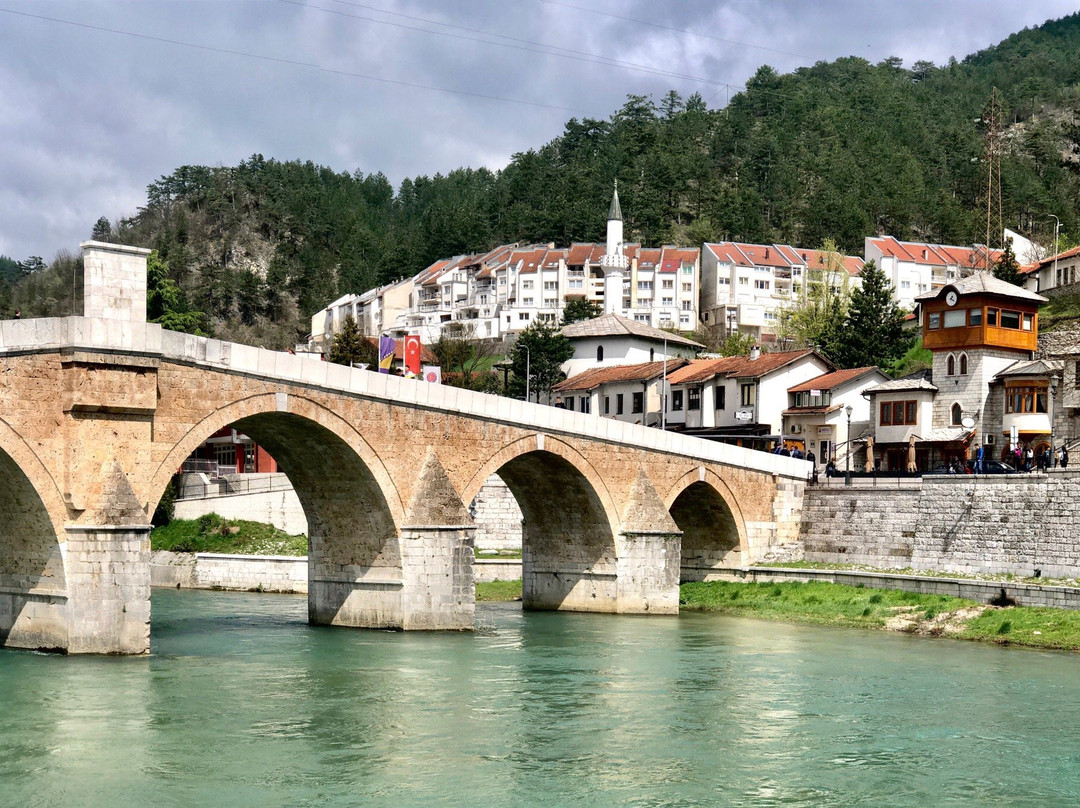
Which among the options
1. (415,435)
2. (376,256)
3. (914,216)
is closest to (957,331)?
(415,435)

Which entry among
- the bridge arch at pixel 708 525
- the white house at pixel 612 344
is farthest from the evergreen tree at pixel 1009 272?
the bridge arch at pixel 708 525

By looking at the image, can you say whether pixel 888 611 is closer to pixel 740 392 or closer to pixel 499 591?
pixel 499 591

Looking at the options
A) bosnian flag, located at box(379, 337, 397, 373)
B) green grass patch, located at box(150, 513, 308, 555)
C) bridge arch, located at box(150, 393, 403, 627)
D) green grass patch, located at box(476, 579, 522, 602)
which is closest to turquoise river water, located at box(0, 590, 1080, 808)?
bridge arch, located at box(150, 393, 403, 627)

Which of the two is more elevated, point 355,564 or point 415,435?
point 415,435

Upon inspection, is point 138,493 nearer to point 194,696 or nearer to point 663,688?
point 194,696

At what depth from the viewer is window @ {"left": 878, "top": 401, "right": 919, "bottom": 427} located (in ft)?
147

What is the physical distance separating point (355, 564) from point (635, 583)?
815 centimetres

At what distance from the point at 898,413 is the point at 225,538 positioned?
→ 23.6 metres

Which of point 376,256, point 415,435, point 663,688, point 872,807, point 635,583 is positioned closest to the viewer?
point 872,807

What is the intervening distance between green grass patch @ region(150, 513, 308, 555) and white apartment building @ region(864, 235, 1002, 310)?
55653mm

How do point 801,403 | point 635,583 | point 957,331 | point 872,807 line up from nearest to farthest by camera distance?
point 872,807 < point 635,583 < point 957,331 < point 801,403

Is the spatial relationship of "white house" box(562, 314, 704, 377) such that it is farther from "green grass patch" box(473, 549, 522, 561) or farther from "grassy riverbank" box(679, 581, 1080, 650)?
"grassy riverbank" box(679, 581, 1080, 650)

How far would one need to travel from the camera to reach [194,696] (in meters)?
21.2

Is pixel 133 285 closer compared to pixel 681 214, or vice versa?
pixel 133 285
